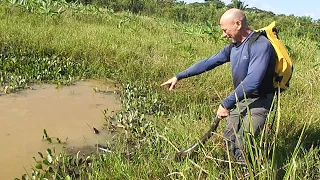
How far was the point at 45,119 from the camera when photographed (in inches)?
197

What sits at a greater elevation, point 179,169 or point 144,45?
point 144,45

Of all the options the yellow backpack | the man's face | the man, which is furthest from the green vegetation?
the man's face

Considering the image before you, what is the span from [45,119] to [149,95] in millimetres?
1646

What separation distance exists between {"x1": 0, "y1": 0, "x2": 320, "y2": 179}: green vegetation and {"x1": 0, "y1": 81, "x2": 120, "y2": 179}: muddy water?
243 millimetres

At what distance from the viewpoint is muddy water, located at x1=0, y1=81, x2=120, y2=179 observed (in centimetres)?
406

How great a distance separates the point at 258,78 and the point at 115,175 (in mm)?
1447

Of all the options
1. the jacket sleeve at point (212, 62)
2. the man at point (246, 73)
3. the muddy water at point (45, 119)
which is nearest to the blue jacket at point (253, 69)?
the man at point (246, 73)

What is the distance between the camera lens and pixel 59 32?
850cm

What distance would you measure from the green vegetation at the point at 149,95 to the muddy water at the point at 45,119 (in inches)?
9.6

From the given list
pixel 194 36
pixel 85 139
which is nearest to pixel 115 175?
pixel 85 139

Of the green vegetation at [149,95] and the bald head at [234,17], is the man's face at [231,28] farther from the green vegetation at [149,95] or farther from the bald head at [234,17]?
the green vegetation at [149,95]

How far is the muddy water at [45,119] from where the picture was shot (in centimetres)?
406

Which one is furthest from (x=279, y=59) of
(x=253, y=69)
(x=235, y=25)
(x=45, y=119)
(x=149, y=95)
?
(x=45, y=119)

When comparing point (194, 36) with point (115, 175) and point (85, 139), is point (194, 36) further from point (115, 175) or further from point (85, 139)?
point (115, 175)
